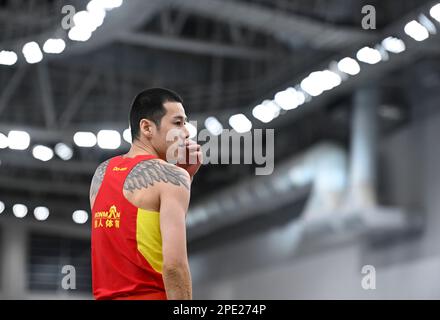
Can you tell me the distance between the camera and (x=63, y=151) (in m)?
33.8

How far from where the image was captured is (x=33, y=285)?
45.7 metres

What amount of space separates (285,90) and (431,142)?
475cm

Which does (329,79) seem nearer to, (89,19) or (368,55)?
(368,55)

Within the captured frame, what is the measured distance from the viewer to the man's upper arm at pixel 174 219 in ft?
13.8

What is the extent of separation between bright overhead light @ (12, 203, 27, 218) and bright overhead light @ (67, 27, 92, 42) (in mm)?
19680

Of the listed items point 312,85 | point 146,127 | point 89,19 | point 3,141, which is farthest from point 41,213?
point 146,127

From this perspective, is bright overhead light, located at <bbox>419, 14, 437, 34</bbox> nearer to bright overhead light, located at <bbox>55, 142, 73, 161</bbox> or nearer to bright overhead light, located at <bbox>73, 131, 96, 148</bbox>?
bright overhead light, located at <bbox>73, 131, 96, 148</bbox>

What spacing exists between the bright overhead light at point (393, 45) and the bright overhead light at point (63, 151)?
1300 centimetres

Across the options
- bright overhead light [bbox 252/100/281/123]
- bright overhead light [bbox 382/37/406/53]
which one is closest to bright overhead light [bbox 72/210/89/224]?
bright overhead light [bbox 252/100/281/123]

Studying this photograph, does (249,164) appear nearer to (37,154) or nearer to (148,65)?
→ (148,65)

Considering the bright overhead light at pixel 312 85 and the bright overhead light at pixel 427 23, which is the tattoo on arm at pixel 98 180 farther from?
the bright overhead light at pixel 312 85

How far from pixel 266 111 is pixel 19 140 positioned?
27.6 feet

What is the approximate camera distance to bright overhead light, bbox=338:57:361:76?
24748 millimetres
